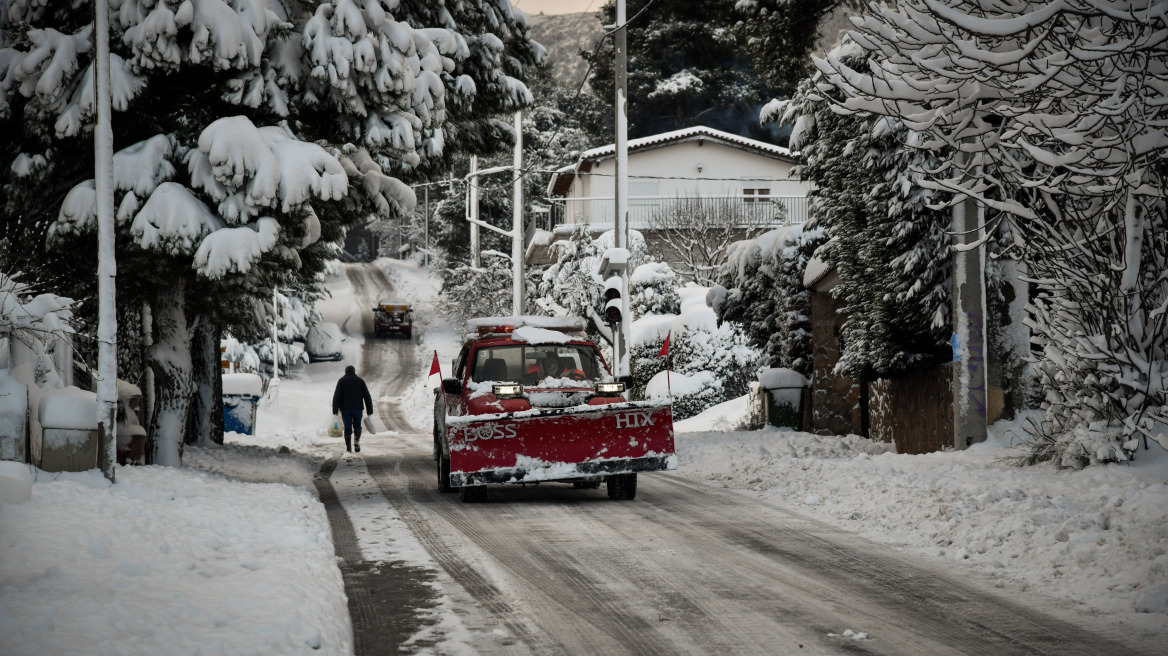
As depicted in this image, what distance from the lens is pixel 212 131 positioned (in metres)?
12.1

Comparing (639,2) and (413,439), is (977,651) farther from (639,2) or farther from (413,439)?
(639,2)

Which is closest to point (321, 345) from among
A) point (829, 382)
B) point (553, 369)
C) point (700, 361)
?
point (700, 361)

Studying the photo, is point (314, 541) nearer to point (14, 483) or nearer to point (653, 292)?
point (14, 483)

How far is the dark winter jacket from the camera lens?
21.7 metres

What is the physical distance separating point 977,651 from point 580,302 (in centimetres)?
3079

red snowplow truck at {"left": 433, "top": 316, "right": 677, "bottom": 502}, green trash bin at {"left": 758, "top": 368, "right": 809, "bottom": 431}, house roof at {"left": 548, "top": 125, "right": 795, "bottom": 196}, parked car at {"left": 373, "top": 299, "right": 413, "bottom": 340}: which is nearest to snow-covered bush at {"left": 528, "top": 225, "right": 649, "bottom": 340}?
house roof at {"left": 548, "top": 125, "right": 795, "bottom": 196}

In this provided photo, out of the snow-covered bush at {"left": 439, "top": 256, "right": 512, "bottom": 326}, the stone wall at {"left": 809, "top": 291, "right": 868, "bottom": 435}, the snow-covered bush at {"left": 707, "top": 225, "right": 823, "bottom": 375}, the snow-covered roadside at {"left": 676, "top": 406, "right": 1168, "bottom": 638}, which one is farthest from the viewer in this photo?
the snow-covered bush at {"left": 439, "top": 256, "right": 512, "bottom": 326}

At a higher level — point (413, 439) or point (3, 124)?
point (3, 124)

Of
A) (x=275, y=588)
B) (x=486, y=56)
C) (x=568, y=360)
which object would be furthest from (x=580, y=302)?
(x=275, y=588)

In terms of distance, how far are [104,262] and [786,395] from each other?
1470 centimetres

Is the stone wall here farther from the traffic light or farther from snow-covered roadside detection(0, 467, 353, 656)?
snow-covered roadside detection(0, 467, 353, 656)

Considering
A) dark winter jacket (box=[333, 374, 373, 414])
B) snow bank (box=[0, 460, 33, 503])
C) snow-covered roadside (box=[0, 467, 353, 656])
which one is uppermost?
Answer: dark winter jacket (box=[333, 374, 373, 414])

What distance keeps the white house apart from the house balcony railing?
1.7 inches

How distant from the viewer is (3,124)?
12953mm
